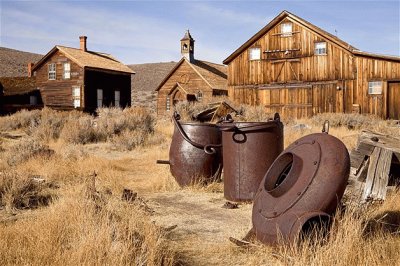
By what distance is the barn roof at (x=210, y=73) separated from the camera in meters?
33.8

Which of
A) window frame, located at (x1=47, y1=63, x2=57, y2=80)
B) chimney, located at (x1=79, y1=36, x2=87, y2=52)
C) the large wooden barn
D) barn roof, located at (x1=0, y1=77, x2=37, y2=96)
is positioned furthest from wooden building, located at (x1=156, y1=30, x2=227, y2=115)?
barn roof, located at (x1=0, y1=77, x2=37, y2=96)

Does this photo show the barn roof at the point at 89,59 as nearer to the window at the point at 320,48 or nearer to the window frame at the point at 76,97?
the window frame at the point at 76,97

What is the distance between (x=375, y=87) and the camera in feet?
68.1

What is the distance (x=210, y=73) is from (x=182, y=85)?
3.07 meters

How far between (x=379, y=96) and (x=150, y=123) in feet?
38.8

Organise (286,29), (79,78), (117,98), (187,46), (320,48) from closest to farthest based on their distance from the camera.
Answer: (320,48) < (286,29) < (79,78) < (117,98) < (187,46)

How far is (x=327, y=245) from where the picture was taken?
3.21 m

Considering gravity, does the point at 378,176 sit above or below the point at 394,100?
below

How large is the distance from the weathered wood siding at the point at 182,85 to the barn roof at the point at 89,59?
375cm

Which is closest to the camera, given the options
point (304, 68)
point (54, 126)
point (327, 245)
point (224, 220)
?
point (327, 245)

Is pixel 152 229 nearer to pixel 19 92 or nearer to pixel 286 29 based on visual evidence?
pixel 286 29

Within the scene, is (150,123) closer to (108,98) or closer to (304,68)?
(304,68)

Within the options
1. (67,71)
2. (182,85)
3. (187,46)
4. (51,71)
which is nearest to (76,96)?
(67,71)

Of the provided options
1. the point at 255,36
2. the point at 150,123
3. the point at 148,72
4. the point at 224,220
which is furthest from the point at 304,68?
the point at 148,72
